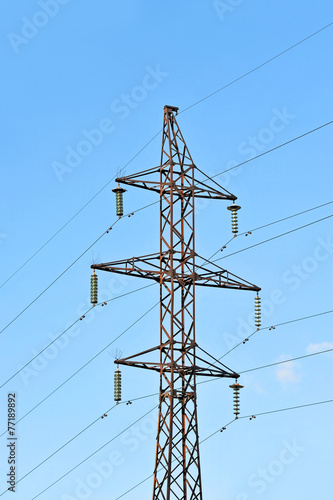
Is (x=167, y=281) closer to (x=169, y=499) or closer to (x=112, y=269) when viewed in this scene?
(x=112, y=269)

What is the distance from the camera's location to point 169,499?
68.0 m

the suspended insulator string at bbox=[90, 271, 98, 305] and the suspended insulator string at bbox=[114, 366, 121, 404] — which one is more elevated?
the suspended insulator string at bbox=[90, 271, 98, 305]

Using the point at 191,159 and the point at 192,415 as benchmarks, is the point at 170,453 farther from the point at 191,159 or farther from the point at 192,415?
the point at 191,159

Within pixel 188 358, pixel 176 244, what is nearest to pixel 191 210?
pixel 176 244

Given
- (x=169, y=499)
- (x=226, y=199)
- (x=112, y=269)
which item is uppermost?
(x=226, y=199)

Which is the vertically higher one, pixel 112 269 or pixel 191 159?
pixel 191 159

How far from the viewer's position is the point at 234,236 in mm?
73875

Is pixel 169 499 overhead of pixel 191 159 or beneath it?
beneath

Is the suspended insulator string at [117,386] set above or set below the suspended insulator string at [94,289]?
below

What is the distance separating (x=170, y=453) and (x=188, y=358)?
4.46 meters

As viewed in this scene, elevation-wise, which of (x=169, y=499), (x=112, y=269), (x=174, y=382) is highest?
(x=112, y=269)

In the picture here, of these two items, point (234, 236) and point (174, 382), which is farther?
point (234, 236)

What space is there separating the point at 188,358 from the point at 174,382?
136 cm

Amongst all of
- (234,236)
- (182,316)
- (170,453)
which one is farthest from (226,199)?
(170,453)
